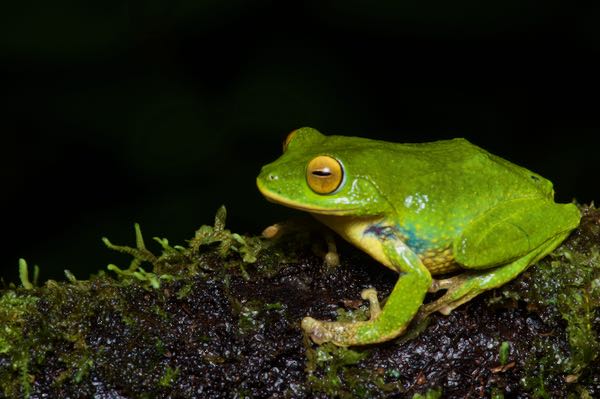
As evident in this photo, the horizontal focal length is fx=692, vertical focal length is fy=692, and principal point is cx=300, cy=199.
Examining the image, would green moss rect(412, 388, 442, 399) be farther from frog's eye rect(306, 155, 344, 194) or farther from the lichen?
frog's eye rect(306, 155, 344, 194)

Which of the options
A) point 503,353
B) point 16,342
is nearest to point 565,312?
point 503,353

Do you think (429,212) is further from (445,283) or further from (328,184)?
(328,184)

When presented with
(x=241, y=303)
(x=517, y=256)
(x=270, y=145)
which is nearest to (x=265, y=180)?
(x=241, y=303)

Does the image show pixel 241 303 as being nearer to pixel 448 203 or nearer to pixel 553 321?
pixel 448 203

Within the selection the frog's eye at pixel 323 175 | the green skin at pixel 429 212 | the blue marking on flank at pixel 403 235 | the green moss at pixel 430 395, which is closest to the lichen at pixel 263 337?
the green moss at pixel 430 395

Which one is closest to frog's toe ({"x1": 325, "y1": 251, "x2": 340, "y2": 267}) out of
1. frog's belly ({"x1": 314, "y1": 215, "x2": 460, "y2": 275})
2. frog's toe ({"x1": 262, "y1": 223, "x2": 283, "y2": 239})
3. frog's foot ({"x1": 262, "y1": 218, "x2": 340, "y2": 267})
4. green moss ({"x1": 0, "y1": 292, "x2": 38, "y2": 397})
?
frog's foot ({"x1": 262, "y1": 218, "x2": 340, "y2": 267})
